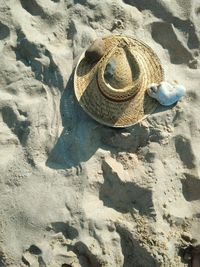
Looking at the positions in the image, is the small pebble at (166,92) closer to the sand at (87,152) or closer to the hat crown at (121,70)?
the sand at (87,152)

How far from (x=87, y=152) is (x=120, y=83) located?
580 millimetres

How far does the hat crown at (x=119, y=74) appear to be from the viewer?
3.34m

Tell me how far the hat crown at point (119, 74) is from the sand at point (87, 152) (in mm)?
299

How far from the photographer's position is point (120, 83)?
133 inches

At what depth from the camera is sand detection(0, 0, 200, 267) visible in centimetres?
323

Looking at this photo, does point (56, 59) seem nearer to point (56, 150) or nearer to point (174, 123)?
point (56, 150)

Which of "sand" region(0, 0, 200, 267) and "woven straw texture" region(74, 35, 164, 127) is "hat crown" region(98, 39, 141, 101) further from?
"sand" region(0, 0, 200, 267)

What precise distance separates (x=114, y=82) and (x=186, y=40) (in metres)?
0.95

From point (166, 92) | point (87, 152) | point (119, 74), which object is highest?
point (119, 74)

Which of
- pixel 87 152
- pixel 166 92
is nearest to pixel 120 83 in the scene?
pixel 166 92

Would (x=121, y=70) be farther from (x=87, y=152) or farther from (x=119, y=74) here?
(x=87, y=152)

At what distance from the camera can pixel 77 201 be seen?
3.30m

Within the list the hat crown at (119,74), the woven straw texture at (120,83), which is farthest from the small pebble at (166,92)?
the hat crown at (119,74)

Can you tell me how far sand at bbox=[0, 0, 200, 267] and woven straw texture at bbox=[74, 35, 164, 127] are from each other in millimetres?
86
